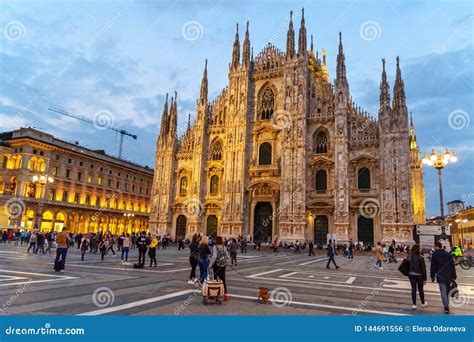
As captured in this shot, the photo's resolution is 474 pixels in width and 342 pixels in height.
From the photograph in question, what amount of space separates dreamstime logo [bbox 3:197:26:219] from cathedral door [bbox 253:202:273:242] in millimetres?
29153

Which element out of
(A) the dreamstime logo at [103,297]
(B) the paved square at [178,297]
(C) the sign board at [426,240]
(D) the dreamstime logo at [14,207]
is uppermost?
(D) the dreamstime logo at [14,207]

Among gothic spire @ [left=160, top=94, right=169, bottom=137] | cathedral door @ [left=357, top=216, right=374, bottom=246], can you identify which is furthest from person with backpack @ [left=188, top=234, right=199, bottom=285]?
gothic spire @ [left=160, top=94, right=169, bottom=137]

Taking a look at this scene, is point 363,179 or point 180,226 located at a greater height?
point 363,179

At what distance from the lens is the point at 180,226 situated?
1778 inches

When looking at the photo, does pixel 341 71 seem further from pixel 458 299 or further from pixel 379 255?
pixel 458 299

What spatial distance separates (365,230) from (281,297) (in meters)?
29.1

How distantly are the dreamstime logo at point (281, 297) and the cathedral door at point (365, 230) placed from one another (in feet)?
90.0

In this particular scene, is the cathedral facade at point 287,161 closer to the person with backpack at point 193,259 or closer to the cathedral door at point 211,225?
the cathedral door at point 211,225

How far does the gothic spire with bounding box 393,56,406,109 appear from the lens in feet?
114

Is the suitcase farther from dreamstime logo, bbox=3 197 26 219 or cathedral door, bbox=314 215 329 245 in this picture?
dreamstime logo, bbox=3 197 26 219

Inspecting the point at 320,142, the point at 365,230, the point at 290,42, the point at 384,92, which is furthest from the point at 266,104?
the point at 365,230

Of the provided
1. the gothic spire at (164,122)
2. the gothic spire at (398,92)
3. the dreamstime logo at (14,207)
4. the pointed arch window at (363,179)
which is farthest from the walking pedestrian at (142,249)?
the dreamstime logo at (14,207)

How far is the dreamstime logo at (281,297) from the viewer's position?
308 inches

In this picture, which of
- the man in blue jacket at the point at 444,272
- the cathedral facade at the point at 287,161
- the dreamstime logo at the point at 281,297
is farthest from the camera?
the cathedral facade at the point at 287,161
